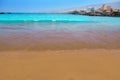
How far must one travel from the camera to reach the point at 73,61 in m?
3.11

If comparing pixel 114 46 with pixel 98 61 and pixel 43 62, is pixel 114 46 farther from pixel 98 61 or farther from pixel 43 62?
pixel 43 62

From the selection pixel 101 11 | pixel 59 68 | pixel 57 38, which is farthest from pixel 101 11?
pixel 59 68

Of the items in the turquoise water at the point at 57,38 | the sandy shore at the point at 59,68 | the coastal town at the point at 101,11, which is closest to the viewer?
the sandy shore at the point at 59,68

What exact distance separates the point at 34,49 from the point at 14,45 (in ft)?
1.76

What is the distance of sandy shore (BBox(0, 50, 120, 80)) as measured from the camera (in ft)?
8.00

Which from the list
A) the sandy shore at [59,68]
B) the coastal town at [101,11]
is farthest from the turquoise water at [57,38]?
the coastal town at [101,11]

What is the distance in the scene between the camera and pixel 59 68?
2754 millimetres

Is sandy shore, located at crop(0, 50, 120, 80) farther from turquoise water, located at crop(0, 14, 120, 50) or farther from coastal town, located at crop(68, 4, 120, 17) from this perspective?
coastal town, located at crop(68, 4, 120, 17)

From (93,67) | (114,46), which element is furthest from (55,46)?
(93,67)

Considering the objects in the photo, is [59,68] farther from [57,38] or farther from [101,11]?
[101,11]

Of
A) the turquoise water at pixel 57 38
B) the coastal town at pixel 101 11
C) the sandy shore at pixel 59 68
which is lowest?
the coastal town at pixel 101 11

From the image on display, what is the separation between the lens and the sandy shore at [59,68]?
244 cm

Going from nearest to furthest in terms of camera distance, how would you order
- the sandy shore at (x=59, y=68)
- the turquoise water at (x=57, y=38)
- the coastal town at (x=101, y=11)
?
the sandy shore at (x=59, y=68)
the turquoise water at (x=57, y=38)
the coastal town at (x=101, y=11)

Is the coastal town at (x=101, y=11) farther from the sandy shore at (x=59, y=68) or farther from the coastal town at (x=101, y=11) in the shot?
the sandy shore at (x=59, y=68)
